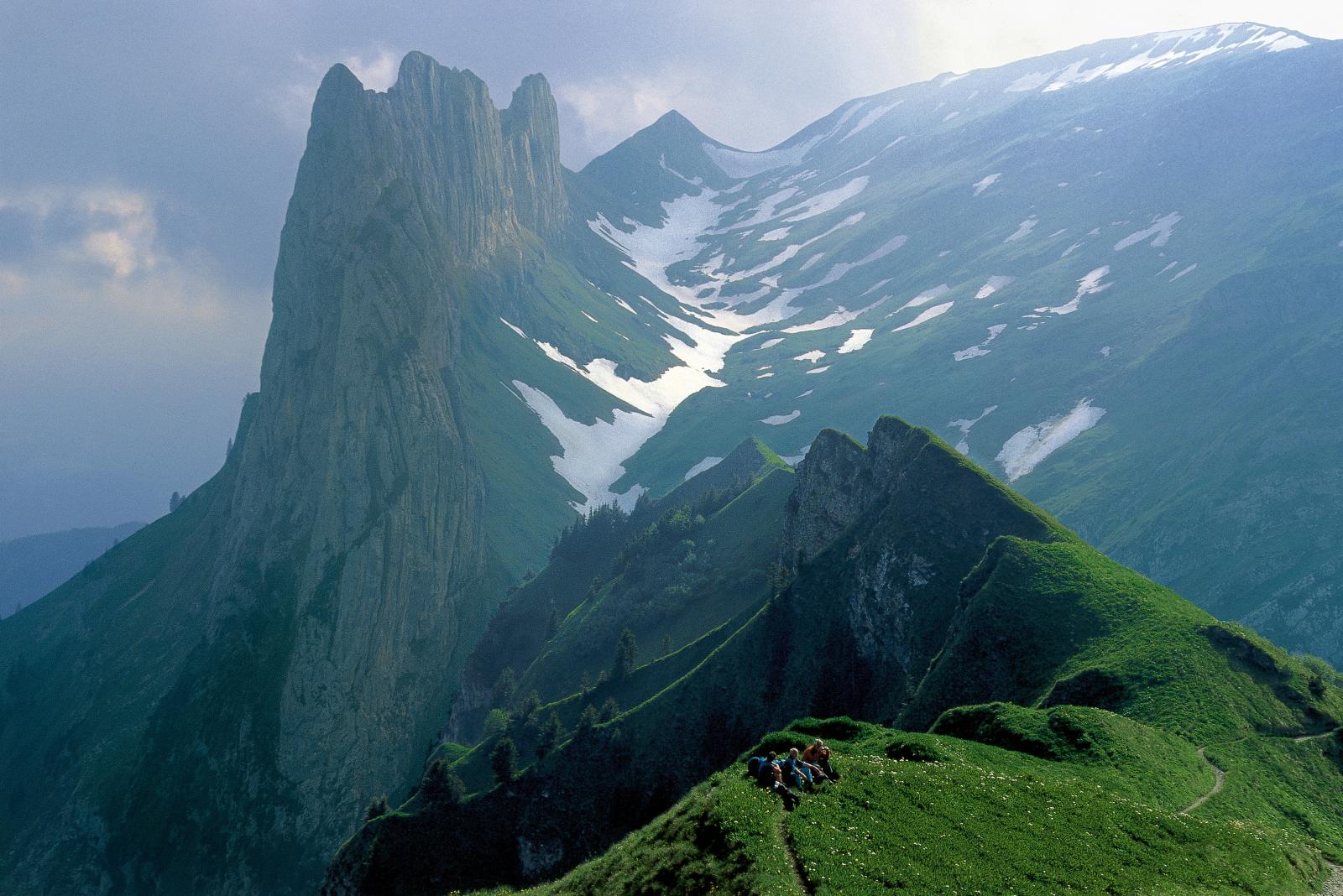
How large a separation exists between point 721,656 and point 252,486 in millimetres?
133216

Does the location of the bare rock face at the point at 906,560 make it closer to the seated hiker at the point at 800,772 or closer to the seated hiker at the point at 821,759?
the seated hiker at the point at 821,759

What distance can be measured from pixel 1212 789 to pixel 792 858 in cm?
2736

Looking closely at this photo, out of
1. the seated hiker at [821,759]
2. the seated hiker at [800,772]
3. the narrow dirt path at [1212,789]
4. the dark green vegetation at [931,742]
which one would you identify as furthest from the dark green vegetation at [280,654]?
the narrow dirt path at [1212,789]

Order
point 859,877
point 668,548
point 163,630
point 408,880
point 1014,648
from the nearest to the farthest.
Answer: point 859,877
point 1014,648
point 408,880
point 668,548
point 163,630

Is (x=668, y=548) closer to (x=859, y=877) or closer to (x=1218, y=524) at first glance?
(x=1218, y=524)

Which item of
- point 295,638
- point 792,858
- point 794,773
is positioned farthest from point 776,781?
point 295,638

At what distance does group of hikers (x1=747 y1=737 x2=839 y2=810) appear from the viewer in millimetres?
32344

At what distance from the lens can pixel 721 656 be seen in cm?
9331

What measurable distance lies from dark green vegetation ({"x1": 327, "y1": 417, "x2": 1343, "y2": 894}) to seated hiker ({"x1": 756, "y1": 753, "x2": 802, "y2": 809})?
59cm

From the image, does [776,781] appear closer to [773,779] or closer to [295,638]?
[773,779]

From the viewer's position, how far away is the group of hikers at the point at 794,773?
106ft

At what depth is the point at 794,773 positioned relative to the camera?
3300 cm

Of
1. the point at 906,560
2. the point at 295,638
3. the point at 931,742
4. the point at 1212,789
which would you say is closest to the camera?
the point at 1212,789

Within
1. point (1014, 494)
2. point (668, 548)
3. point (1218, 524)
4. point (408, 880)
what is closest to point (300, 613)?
point (668, 548)
